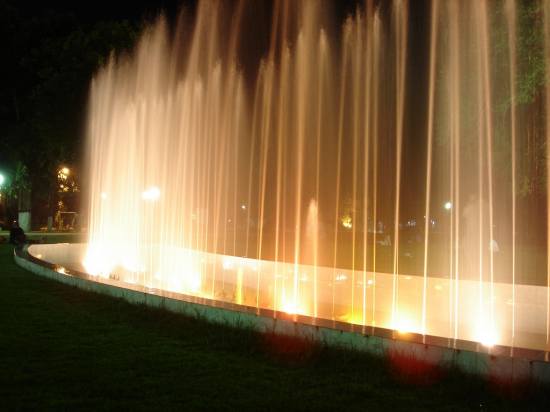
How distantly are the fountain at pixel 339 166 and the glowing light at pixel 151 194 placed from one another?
0.41 feet

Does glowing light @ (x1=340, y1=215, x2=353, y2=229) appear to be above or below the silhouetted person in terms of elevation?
above

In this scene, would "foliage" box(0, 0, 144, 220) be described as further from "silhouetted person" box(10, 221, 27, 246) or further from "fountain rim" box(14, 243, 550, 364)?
"fountain rim" box(14, 243, 550, 364)

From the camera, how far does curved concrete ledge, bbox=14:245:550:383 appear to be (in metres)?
4.52

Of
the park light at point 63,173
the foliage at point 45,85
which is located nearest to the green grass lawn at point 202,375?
the foliage at point 45,85

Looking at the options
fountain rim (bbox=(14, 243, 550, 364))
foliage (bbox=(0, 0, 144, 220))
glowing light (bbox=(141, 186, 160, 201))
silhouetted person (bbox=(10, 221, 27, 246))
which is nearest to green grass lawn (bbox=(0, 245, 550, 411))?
fountain rim (bbox=(14, 243, 550, 364))

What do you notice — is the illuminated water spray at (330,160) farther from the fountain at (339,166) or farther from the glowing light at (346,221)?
the glowing light at (346,221)

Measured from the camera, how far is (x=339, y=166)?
25.5 metres

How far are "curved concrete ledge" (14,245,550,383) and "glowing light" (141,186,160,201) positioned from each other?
589 inches

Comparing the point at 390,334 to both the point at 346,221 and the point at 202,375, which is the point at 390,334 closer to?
→ the point at 202,375

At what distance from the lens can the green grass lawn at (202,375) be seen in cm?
424

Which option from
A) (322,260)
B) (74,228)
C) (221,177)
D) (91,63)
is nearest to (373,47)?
(322,260)

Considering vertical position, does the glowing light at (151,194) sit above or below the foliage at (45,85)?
below

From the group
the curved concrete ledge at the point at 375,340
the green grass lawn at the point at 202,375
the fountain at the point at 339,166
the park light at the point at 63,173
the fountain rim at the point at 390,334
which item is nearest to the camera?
the green grass lawn at the point at 202,375

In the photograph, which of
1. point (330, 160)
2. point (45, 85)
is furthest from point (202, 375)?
point (45, 85)
